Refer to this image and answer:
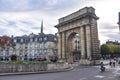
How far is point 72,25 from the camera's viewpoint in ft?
163

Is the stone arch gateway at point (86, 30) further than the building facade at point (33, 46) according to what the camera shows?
No

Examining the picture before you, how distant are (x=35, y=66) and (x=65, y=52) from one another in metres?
28.8

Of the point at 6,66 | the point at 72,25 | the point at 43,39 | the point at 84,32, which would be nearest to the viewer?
the point at 6,66

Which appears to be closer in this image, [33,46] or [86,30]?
[86,30]

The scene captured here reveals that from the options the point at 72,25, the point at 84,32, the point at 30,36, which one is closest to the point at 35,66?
the point at 84,32

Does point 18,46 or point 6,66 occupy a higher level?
point 18,46

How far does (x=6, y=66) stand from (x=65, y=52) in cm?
3199

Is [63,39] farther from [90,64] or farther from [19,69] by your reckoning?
[19,69]

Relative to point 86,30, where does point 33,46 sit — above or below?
below

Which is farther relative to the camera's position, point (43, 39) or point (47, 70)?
point (43, 39)

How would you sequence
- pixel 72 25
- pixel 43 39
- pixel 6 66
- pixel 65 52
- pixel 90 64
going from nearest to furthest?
pixel 6 66 → pixel 90 64 → pixel 72 25 → pixel 65 52 → pixel 43 39

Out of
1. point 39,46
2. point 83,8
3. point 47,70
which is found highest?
point 83,8

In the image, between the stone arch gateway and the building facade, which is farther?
the building facade

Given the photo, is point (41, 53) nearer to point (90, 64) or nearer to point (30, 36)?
point (30, 36)
